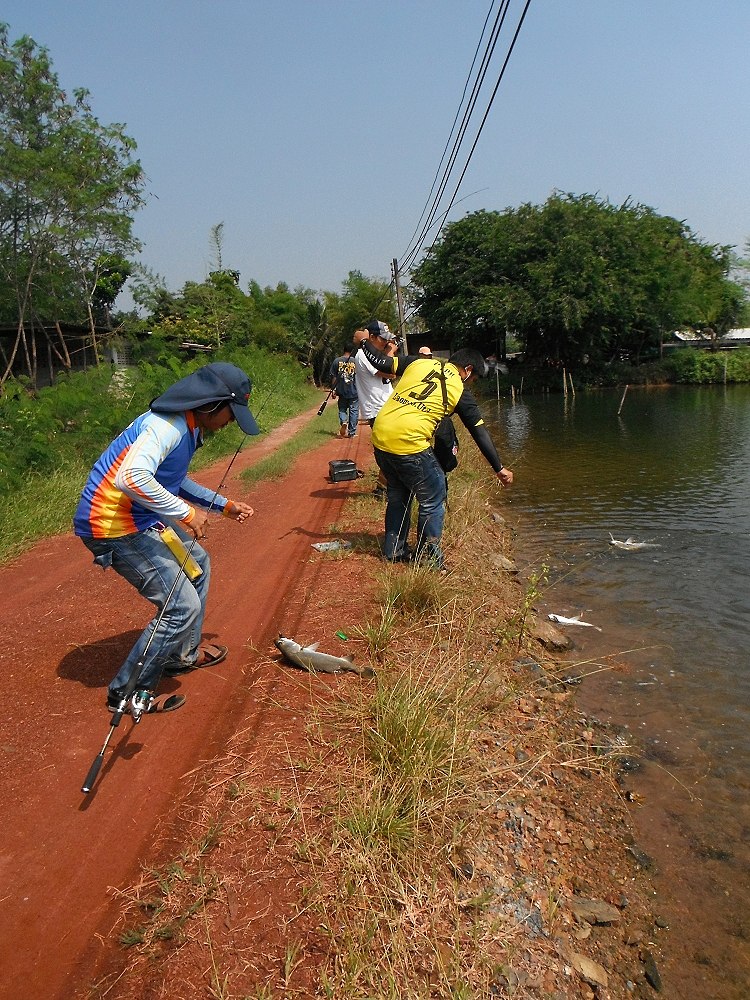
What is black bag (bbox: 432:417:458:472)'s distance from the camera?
6391mm

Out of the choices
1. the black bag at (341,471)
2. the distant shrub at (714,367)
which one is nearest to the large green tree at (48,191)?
the black bag at (341,471)

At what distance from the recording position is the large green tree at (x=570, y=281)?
36.7m

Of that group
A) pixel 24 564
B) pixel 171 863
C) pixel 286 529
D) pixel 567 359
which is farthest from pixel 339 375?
pixel 567 359

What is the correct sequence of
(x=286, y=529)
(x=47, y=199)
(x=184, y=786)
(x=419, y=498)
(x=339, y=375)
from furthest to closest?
1. (x=47, y=199)
2. (x=339, y=375)
3. (x=286, y=529)
4. (x=419, y=498)
5. (x=184, y=786)

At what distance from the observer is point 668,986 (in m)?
2.93

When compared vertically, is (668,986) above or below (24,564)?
below

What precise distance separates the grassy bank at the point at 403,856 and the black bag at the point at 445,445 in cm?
215

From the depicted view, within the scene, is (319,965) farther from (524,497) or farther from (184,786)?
(524,497)

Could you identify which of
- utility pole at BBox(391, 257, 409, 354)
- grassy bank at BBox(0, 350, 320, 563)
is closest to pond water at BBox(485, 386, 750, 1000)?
grassy bank at BBox(0, 350, 320, 563)

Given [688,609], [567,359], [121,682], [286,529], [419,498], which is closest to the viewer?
[121,682]

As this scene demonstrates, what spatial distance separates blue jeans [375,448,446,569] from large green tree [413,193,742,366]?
32.9 meters

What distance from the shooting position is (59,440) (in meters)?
11.4

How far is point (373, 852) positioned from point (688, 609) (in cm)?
545

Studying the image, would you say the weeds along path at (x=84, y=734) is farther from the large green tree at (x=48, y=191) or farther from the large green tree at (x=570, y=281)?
the large green tree at (x=570, y=281)
